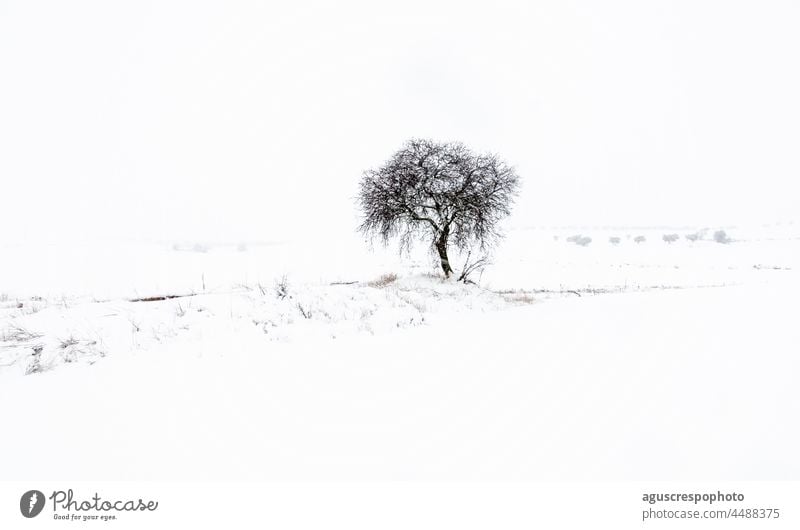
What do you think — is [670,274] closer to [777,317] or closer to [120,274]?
[777,317]

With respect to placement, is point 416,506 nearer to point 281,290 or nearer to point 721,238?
point 281,290

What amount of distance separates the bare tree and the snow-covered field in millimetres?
9766

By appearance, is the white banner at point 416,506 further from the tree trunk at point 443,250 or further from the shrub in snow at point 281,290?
the tree trunk at point 443,250

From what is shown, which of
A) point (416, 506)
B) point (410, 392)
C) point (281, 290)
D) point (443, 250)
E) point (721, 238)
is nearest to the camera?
point (416, 506)

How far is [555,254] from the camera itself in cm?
4406

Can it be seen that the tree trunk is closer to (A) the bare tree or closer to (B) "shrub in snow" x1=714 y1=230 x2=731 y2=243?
(A) the bare tree

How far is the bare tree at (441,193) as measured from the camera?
53.3 ft

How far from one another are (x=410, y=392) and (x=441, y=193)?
14.0 m

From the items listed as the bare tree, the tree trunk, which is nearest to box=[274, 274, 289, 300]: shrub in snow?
the bare tree

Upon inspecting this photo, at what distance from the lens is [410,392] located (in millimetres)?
3451

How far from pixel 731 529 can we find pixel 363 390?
3.18 metres

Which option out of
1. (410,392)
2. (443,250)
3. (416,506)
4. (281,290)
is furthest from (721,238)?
(416,506)

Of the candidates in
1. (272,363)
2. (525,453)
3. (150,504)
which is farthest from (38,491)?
(525,453)

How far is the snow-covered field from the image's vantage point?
246 centimetres
